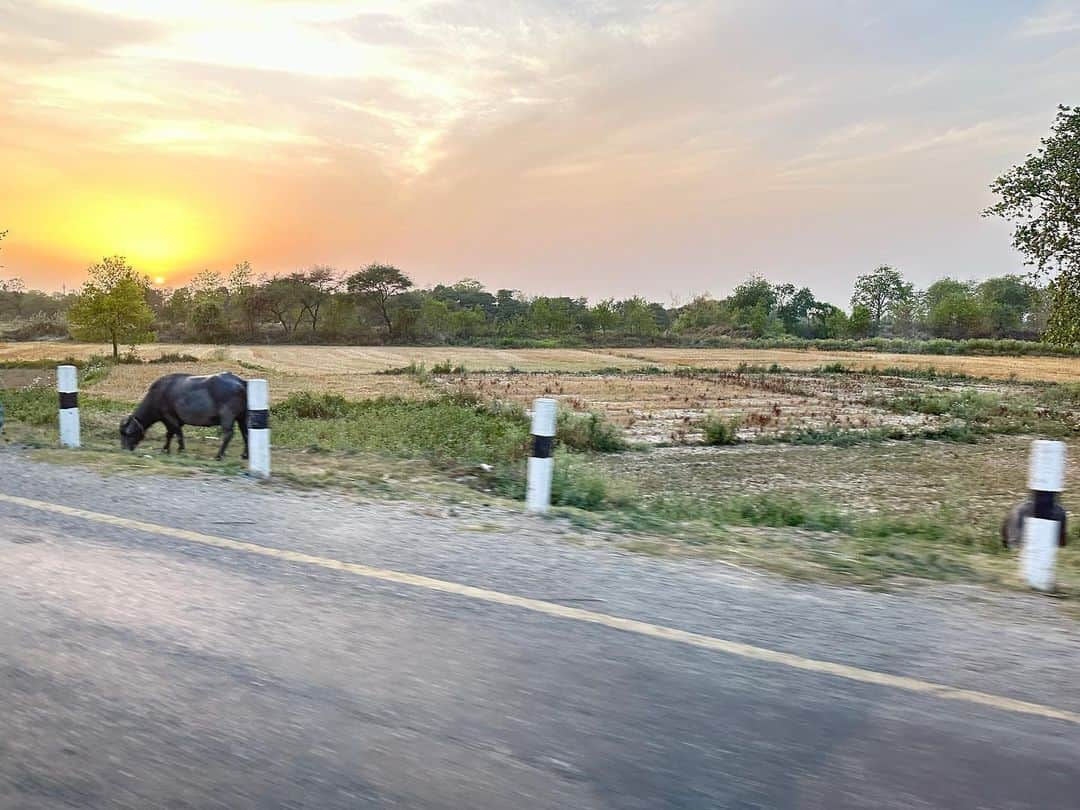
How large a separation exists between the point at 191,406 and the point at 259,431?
4808mm

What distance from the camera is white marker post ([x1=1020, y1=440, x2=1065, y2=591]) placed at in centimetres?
482

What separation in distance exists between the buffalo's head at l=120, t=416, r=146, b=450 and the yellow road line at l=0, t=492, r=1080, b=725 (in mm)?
7403

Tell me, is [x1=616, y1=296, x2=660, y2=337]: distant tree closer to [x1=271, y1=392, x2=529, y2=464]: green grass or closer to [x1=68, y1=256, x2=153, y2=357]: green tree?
[x1=68, y1=256, x2=153, y2=357]: green tree

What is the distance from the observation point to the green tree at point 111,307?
43.2m

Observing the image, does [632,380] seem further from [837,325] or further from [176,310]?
[837,325]

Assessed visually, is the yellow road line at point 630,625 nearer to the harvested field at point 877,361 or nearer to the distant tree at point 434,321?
the harvested field at point 877,361

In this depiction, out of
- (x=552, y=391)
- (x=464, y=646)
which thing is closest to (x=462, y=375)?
(x=552, y=391)

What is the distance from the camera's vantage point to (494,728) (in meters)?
2.75

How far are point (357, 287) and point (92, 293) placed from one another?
3902 centimetres

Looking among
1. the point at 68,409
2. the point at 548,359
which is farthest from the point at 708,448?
the point at 548,359

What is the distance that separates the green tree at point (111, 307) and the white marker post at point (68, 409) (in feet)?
123

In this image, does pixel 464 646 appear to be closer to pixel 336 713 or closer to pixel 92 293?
pixel 336 713

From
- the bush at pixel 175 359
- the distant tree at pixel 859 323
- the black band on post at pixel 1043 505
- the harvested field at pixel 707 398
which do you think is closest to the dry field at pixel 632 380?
the harvested field at pixel 707 398

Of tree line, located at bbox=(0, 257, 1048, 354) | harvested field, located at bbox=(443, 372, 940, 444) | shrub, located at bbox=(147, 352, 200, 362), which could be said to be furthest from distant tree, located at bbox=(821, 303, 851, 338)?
shrub, located at bbox=(147, 352, 200, 362)
